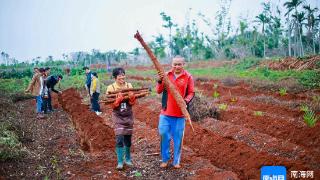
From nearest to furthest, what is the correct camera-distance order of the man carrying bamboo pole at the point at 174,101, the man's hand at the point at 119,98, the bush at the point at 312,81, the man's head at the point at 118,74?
the man's hand at the point at 119,98 → the man carrying bamboo pole at the point at 174,101 → the man's head at the point at 118,74 → the bush at the point at 312,81

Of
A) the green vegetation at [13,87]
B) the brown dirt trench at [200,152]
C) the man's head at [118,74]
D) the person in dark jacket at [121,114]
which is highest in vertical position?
the man's head at [118,74]

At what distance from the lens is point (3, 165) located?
5.19 meters

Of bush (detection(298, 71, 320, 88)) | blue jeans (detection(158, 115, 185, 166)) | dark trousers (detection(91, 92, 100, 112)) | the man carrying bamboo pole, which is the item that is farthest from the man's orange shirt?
bush (detection(298, 71, 320, 88))

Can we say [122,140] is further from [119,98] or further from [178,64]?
[178,64]

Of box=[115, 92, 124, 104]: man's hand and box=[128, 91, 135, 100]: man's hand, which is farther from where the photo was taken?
box=[128, 91, 135, 100]: man's hand

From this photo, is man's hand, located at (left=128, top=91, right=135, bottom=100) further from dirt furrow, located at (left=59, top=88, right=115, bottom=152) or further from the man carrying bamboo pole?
dirt furrow, located at (left=59, top=88, right=115, bottom=152)

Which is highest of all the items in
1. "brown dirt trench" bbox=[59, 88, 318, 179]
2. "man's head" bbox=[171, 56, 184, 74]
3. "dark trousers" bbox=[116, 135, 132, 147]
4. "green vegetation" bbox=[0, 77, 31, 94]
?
"man's head" bbox=[171, 56, 184, 74]

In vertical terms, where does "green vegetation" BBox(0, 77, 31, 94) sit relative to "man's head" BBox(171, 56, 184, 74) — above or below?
below

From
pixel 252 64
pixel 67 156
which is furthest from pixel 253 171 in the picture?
pixel 252 64

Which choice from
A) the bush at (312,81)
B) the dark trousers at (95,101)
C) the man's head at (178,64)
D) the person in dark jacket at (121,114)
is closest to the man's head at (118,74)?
the person in dark jacket at (121,114)

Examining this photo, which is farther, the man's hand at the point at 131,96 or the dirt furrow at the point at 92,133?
the dirt furrow at the point at 92,133

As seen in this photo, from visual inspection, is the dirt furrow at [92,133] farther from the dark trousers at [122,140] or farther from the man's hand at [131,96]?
the man's hand at [131,96]

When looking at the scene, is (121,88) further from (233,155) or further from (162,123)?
(233,155)

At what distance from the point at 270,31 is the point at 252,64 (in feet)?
77.9
